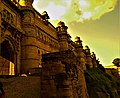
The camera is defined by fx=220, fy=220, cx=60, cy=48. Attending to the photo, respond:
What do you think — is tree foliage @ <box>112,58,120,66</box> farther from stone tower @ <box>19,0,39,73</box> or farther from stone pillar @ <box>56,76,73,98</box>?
stone pillar @ <box>56,76,73,98</box>

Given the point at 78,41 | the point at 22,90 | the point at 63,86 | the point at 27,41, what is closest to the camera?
the point at 63,86

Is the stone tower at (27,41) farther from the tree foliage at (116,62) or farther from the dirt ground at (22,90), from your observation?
the tree foliage at (116,62)

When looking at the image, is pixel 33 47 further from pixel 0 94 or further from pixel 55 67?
pixel 0 94

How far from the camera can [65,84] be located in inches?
367

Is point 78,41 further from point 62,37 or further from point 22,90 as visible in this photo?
point 22,90

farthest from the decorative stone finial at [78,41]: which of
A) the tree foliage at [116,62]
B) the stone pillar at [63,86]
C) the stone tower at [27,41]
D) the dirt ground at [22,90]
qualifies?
the stone pillar at [63,86]

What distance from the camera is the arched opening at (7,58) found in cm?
2164

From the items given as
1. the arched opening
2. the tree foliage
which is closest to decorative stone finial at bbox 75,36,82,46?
the tree foliage

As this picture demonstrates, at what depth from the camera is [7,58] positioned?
22.8 m

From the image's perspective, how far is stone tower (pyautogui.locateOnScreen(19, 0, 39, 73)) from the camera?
78.4ft

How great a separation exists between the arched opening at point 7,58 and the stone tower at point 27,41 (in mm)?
1585

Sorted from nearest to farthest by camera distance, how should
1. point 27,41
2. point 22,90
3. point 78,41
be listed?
point 22,90 → point 27,41 → point 78,41

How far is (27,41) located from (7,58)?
3.07 m

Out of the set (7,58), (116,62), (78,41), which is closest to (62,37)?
(78,41)
